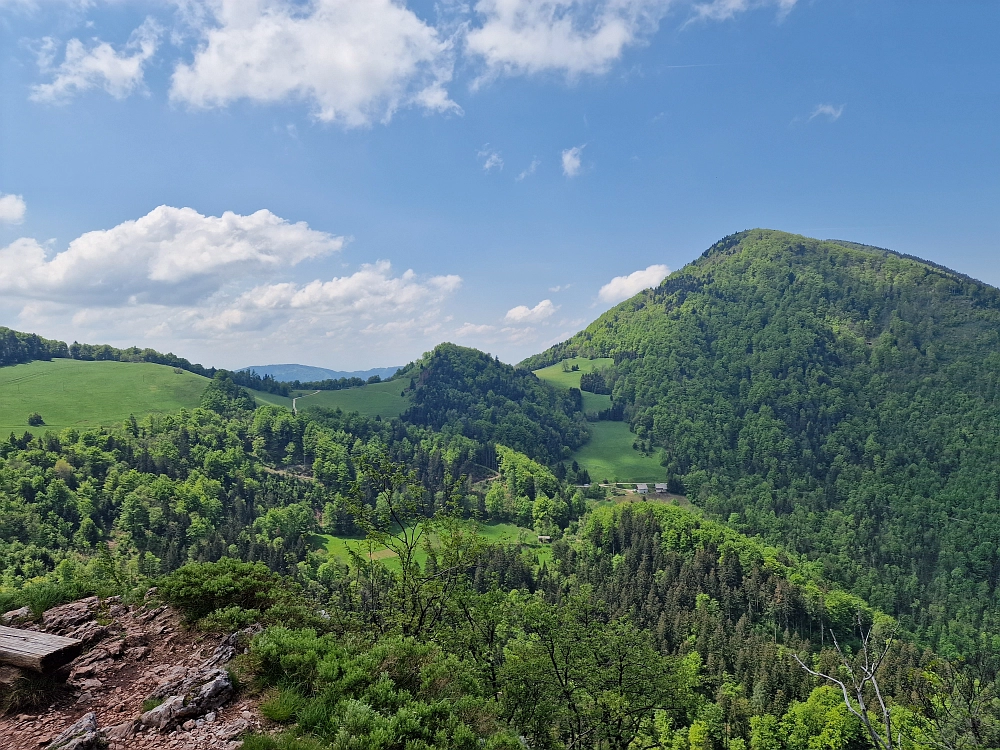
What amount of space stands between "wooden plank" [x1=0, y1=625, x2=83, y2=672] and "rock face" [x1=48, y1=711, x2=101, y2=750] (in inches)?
70.1

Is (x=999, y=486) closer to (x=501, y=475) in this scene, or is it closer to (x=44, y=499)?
(x=501, y=475)

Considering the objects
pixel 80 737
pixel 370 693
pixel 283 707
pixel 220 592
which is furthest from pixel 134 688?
pixel 370 693

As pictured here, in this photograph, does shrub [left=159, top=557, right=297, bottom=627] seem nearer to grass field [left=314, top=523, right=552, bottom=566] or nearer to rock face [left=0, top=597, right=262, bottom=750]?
rock face [left=0, top=597, right=262, bottom=750]

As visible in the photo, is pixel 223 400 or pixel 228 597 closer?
pixel 228 597

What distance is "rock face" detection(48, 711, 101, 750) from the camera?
9.84 m

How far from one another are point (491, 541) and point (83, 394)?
484ft

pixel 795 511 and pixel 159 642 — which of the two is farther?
pixel 795 511

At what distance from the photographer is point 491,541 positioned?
130125 millimetres

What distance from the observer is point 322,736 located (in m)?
10.5

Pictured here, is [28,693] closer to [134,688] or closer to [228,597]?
[134,688]

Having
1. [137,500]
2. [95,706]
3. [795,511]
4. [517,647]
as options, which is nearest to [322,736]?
[95,706]

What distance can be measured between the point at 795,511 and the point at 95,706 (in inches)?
7733

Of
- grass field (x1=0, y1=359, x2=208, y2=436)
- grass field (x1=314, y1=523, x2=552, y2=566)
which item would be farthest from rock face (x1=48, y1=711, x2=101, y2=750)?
grass field (x1=0, y1=359, x2=208, y2=436)

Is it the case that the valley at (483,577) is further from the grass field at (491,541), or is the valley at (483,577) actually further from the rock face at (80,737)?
the grass field at (491,541)
